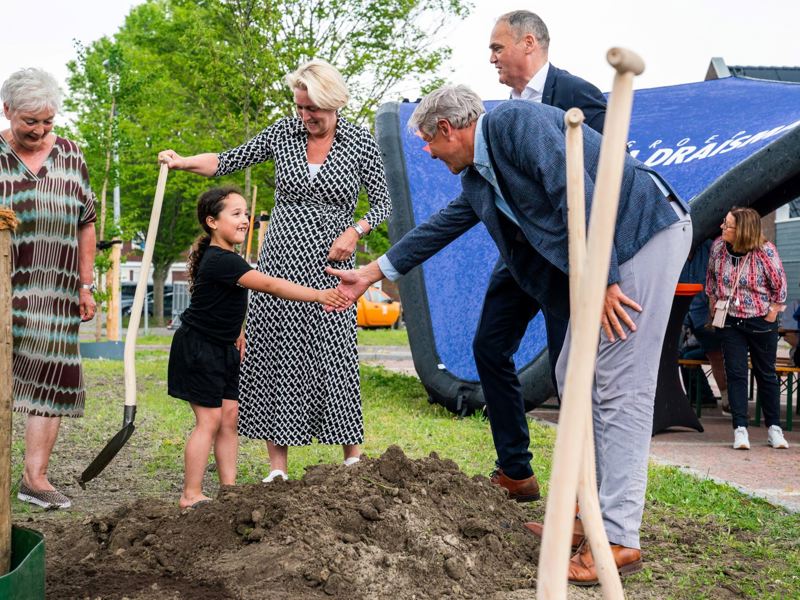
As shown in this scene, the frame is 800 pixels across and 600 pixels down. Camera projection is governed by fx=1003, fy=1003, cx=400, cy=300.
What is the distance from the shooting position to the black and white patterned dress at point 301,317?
17.0 ft

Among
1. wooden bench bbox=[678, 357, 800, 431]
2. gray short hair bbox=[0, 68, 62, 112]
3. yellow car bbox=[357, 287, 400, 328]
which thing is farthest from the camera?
yellow car bbox=[357, 287, 400, 328]

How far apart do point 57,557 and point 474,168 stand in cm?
215

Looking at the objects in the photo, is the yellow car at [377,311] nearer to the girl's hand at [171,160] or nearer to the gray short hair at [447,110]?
the girl's hand at [171,160]

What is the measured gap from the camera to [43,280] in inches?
193

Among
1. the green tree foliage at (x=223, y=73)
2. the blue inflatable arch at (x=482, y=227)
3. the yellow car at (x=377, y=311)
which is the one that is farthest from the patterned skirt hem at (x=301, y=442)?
the yellow car at (x=377, y=311)

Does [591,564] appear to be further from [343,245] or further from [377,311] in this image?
[377,311]

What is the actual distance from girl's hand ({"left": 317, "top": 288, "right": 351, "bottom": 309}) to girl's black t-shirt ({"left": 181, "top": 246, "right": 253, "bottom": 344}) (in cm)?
38

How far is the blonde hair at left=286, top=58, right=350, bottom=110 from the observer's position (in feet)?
15.9

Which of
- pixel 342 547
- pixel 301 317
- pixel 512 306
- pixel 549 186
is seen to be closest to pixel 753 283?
pixel 512 306

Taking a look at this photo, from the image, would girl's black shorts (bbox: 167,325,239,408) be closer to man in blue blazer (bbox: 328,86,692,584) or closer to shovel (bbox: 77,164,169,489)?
shovel (bbox: 77,164,169,489)

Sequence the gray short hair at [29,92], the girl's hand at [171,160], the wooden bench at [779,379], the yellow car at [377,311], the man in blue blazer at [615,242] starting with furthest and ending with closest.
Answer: the yellow car at [377,311] → the wooden bench at [779,379] → the girl's hand at [171,160] → the gray short hair at [29,92] → the man in blue blazer at [615,242]

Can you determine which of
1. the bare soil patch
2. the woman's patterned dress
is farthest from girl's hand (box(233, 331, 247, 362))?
the bare soil patch

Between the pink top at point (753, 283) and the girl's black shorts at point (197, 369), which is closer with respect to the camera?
the girl's black shorts at point (197, 369)

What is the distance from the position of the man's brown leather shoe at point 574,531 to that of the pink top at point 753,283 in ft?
13.5
